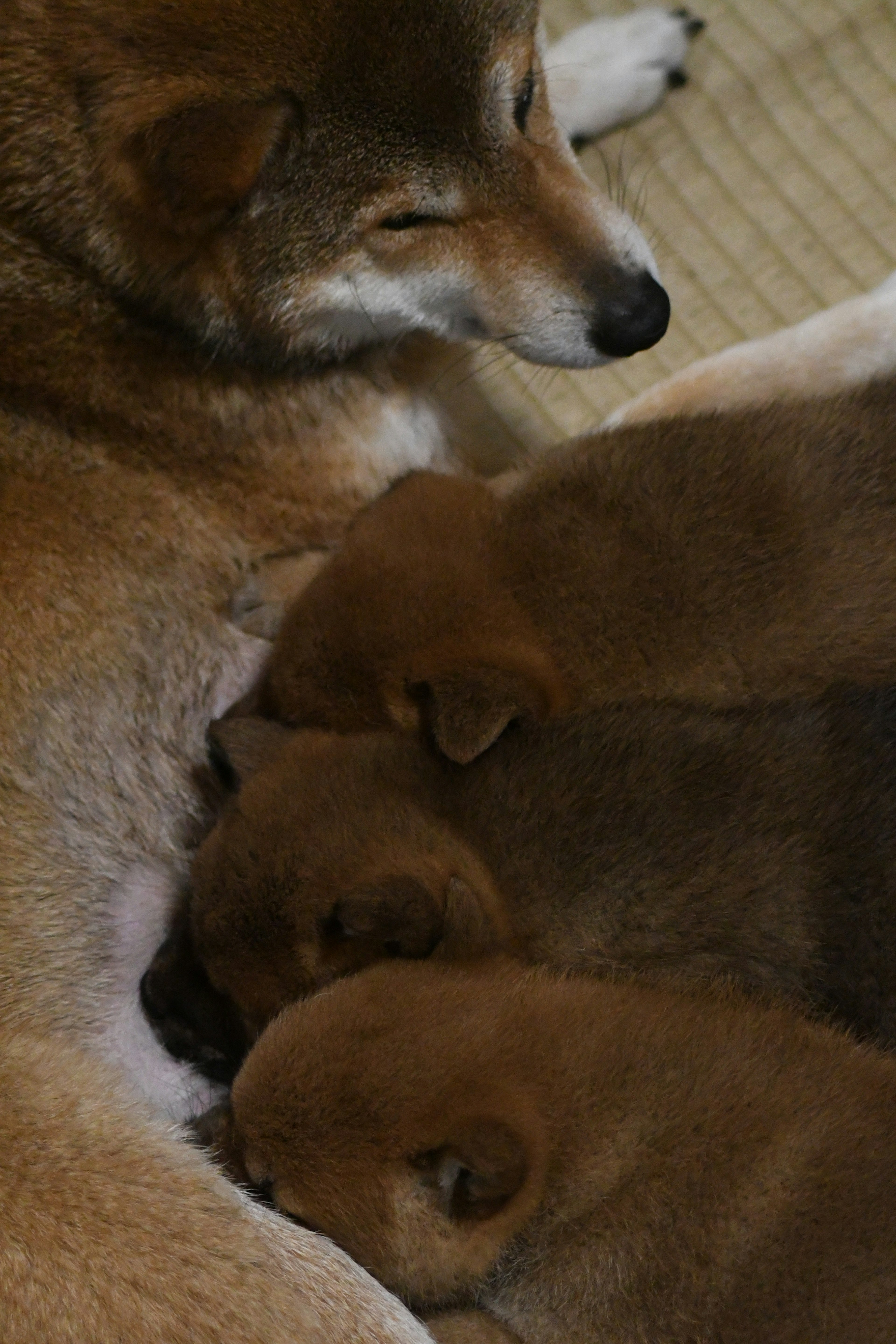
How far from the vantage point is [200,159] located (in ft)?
5.70

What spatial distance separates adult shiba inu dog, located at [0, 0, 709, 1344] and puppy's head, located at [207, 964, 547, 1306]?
8 cm

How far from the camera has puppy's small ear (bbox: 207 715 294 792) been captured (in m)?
1.92

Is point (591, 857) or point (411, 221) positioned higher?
point (411, 221)

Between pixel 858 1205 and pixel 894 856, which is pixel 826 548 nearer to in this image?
pixel 894 856

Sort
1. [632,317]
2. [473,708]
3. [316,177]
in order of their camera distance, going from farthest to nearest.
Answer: [632,317] < [316,177] < [473,708]

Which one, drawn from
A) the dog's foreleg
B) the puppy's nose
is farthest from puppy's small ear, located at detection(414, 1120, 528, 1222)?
the puppy's nose

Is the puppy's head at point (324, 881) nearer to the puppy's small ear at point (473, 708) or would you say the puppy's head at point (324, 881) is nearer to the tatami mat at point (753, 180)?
the puppy's small ear at point (473, 708)

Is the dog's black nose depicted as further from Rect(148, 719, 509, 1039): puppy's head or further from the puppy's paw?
Rect(148, 719, 509, 1039): puppy's head

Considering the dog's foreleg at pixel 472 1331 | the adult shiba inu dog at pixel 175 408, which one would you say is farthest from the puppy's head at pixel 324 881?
the dog's foreleg at pixel 472 1331

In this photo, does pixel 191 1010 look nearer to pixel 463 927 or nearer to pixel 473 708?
pixel 463 927

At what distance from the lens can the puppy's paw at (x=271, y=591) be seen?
2150mm

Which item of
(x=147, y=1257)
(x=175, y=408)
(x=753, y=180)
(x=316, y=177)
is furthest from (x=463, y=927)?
(x=753, y=180)

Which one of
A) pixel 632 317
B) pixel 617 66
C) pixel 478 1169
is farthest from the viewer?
pixel 617 66

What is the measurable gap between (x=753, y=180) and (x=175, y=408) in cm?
152
